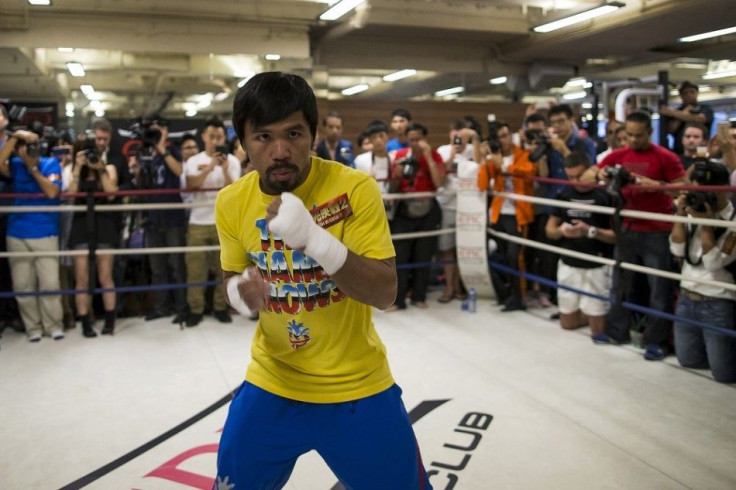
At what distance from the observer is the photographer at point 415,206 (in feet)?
18.2

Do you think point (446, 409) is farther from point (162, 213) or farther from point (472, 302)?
point (162, 213)

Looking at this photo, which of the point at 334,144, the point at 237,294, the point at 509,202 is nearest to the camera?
the point at 237,294

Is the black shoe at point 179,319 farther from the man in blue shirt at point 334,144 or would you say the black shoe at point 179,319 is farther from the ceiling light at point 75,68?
the ceiling light at point 75,68

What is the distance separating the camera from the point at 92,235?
189 inches

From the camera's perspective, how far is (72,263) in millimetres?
5102

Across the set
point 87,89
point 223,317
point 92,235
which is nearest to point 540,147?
point 223,317

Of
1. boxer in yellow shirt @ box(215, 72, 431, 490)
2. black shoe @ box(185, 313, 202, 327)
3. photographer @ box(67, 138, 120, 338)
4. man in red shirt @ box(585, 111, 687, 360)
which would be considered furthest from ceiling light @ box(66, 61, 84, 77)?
boxer in yellow shirt @ box(215, 72, 431, 490)

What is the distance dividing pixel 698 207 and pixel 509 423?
163 cm

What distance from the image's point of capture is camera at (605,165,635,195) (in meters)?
4.11

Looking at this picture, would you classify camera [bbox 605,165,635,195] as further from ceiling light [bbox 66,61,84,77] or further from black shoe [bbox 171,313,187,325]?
ceiling light [bbox 66,61,84,77]

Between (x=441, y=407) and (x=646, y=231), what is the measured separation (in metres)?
1.83

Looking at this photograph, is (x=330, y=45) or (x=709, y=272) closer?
(x=709, y=272)

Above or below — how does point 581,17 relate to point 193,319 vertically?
above

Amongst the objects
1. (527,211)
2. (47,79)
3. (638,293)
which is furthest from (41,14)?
(638,293)
